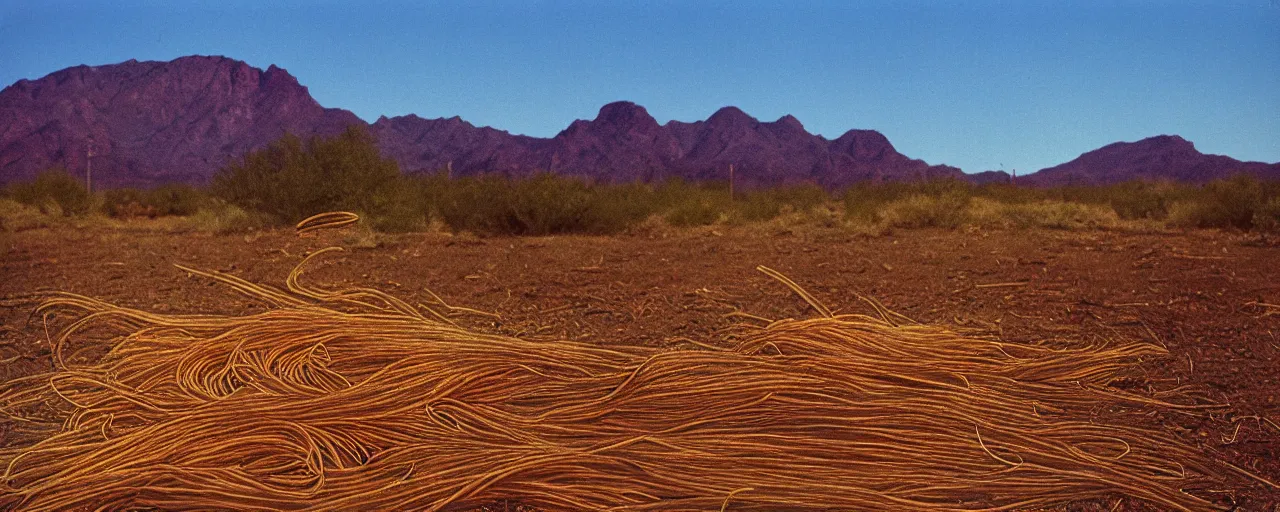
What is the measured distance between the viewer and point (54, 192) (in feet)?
56.4

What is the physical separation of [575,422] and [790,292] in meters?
1.98

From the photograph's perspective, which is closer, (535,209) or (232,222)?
(535,209)

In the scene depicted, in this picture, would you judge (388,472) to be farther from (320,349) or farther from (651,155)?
(651,155)

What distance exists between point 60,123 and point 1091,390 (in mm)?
52303

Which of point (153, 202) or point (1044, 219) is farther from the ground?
point (153, 202)

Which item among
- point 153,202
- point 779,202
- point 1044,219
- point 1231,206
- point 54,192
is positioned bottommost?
point 1044,219

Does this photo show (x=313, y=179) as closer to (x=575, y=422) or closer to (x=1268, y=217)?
(x=575, y=422)

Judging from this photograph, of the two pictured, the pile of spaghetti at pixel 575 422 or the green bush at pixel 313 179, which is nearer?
the pile of spaghetti at pixel 575 422

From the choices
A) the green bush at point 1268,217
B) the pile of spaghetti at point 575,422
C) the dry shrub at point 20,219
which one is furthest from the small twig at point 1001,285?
the dry shrub at point 20,219

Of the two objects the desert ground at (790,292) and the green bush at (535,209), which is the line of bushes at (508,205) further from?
the desert ground at (790,292)

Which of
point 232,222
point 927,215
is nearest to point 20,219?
point 232,222

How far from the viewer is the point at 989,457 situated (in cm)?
316

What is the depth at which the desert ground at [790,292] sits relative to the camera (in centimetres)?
380

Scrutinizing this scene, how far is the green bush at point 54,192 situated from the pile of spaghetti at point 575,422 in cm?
1445
